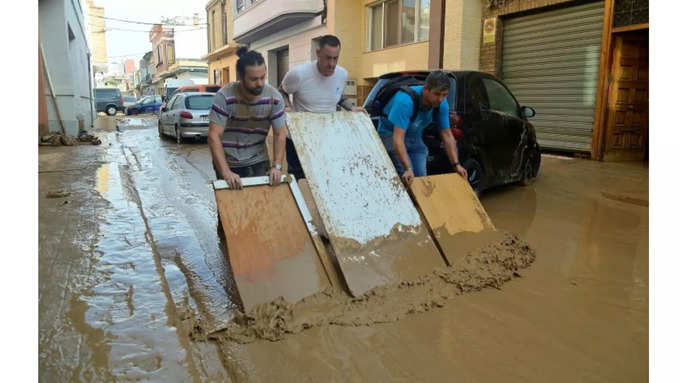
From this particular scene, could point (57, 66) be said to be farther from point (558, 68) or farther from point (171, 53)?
point (171, 53)

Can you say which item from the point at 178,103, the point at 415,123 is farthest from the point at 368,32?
the point at 415,123

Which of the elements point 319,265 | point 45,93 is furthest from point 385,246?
point 45,93

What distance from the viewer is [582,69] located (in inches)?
374

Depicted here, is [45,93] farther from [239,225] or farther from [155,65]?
[155,65]

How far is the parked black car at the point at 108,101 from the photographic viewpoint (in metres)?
32.1

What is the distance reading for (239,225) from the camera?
3203 millimetres

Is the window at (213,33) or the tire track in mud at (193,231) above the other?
the window at (213,33)

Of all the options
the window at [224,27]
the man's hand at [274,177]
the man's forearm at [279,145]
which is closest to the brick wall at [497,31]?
the man's forearm at [279,145]

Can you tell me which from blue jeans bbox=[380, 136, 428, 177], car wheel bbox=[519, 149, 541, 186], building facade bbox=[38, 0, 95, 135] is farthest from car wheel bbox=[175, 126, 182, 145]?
blue jeans bbox=[380, 136, 428, 177]

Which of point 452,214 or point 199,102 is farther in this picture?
point 199,102

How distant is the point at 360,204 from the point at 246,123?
107cm

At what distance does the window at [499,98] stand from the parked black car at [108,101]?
1242 inches

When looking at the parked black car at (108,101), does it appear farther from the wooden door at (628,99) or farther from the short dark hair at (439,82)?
the short dark hair at (439,82)

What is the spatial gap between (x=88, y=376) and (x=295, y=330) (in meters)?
1.10
